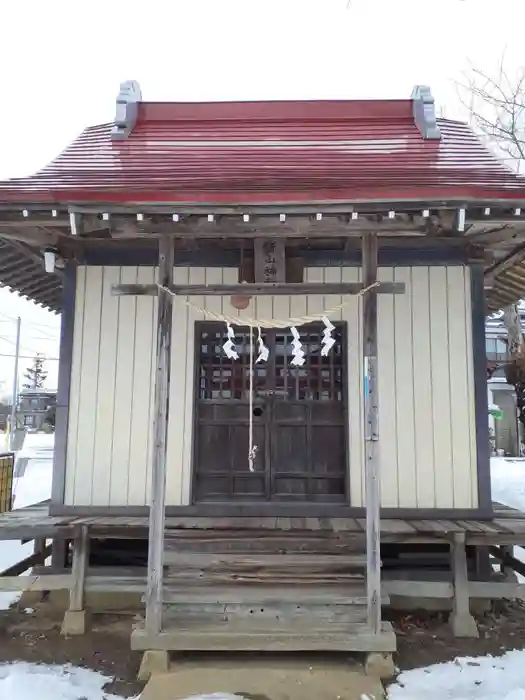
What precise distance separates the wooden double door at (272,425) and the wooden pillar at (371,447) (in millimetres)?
1521

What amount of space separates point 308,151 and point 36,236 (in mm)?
3066

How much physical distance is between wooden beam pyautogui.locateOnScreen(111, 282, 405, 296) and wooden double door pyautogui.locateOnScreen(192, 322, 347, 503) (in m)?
1.57

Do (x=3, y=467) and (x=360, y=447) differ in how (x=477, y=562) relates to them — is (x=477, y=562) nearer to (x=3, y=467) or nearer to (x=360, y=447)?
(x=360, y=447)

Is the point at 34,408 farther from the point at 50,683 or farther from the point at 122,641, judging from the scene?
the point at 50,683

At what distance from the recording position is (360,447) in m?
5.59

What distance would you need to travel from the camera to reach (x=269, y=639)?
409cm

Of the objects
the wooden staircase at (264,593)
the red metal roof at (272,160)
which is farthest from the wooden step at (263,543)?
the red metal roof at (272,160)

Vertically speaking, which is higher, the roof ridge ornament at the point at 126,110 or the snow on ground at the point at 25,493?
the roof ridge ornament at the point at 126,110

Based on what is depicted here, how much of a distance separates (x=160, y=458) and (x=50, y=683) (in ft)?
5.93

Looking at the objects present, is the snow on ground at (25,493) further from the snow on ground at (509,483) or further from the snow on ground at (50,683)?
the snow on ground at (509,483)

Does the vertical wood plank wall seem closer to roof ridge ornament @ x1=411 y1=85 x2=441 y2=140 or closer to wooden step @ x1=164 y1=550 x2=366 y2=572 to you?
wooden step @ x1=164 y1=550 x2=366 y2=572

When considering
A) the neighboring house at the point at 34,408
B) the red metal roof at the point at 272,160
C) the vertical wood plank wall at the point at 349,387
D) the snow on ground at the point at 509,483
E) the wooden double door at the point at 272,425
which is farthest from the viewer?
the neighboring house at the point at 34,408

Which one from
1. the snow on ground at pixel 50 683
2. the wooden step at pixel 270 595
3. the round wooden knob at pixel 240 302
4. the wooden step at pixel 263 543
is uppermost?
the round wooden knob at pixel 240 302

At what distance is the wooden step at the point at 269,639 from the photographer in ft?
13.2
